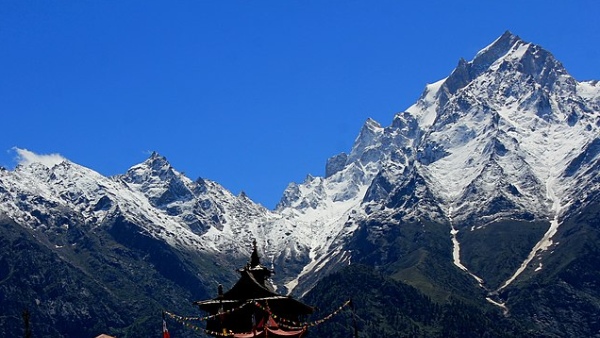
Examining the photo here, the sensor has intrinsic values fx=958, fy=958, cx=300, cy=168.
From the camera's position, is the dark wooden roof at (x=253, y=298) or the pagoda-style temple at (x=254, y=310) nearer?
the pagoda-style temple at (x=254, y=310)

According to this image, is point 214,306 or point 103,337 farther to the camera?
point 103,337

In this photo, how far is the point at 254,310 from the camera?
238 ft

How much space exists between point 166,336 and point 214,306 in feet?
55.0

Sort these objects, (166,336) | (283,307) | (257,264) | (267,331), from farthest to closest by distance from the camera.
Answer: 1. (257,264)
2. (283,307)
3. (267,331)
4. (166,336)

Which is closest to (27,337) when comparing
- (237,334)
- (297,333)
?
(237,334)

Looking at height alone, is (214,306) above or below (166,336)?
above

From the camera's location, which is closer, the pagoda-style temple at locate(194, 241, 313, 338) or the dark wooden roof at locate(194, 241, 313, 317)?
the pagoda-style temple at locate(194, 241, 313, 338)

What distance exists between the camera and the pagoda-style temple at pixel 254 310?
68.1 m

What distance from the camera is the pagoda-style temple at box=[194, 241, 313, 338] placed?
224 ft

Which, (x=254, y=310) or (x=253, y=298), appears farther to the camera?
(x=253, y=298)

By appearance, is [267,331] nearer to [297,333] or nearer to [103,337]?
[297,333]

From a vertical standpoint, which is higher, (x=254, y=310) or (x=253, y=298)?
(x=253, y=298)

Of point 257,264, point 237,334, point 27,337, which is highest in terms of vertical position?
point 257,264

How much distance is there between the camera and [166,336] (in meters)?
59.5
